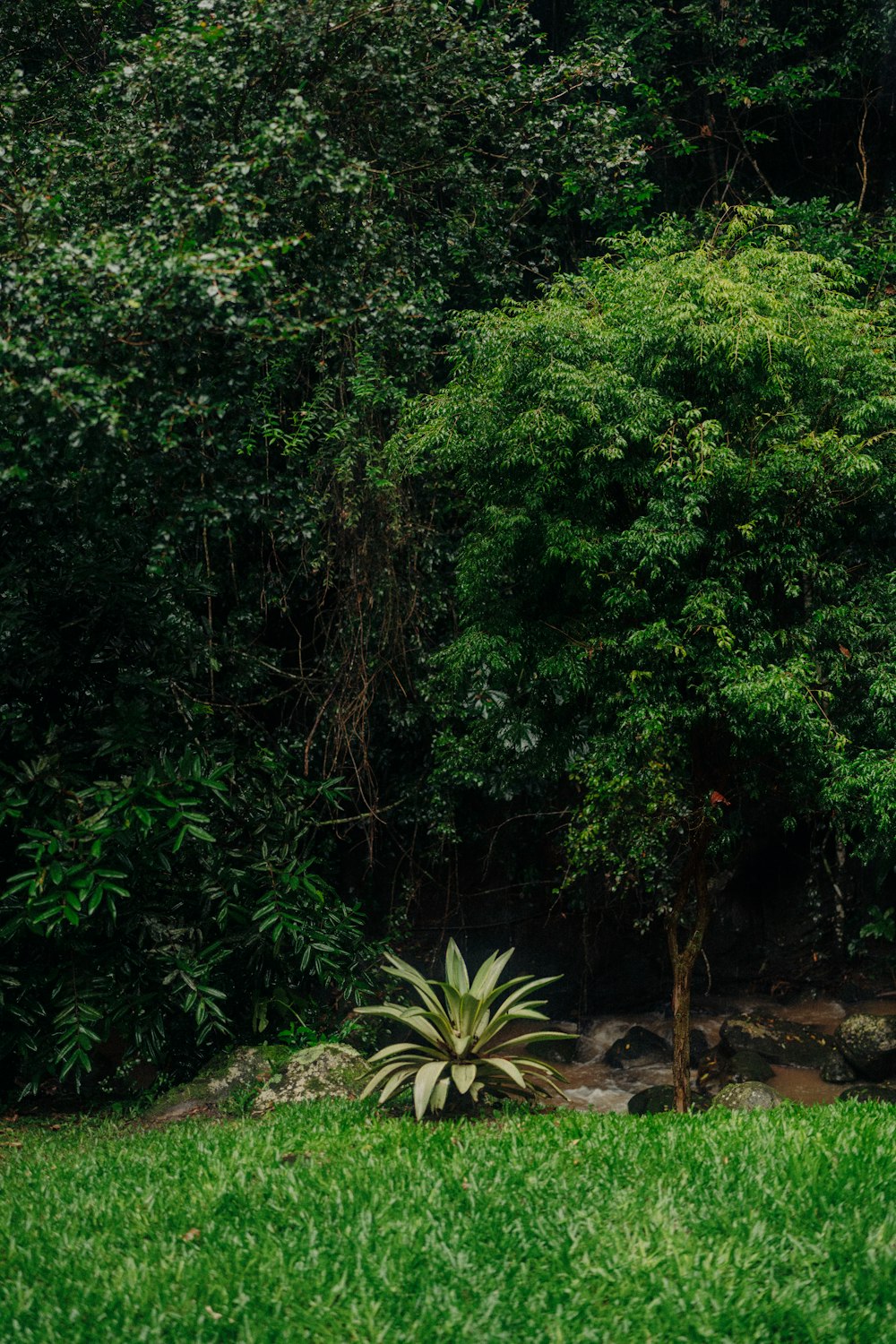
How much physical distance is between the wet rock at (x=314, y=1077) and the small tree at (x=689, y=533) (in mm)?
2163

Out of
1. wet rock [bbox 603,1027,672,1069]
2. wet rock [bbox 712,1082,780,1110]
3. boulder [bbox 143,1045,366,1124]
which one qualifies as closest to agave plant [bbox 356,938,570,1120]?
boulder [bbox 143,1045,366,1124]

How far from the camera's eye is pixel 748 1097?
8664 millimetres

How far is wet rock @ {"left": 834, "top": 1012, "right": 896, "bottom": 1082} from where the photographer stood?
10641mm

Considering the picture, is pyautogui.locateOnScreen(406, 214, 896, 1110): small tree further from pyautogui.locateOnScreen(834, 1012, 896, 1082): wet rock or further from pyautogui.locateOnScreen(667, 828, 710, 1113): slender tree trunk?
pyautogui.locateOnScreen(834, 1012, 896, 1082): wet rock

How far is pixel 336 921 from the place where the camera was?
29.4ft

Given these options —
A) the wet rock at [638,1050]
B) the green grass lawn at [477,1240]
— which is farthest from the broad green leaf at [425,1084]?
the wet rock at [638,1050]

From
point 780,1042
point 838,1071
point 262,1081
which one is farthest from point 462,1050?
point 780,1042

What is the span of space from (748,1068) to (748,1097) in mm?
2340

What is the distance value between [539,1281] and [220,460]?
4808 millimetres

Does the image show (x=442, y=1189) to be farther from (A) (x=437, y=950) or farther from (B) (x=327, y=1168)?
(A) (x=437, y=950)

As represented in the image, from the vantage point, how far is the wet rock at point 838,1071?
1071cm

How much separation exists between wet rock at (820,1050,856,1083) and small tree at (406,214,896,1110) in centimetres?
372

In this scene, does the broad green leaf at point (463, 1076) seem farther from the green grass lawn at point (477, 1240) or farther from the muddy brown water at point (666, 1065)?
the muddy brown water at point (666, 1065)

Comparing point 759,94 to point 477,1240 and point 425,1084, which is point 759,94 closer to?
point 425,1084
